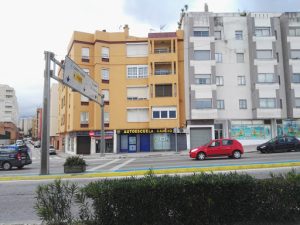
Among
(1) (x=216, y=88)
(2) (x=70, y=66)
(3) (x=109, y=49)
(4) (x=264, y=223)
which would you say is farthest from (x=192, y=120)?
(4) (x=264, y=223)

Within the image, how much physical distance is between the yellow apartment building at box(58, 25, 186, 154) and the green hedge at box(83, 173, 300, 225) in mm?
34165

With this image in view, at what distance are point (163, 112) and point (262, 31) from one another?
16.6m

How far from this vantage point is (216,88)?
133ft

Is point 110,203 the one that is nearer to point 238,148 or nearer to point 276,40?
point 238,148

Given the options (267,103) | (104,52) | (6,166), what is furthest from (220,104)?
(6,166)

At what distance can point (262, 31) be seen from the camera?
41.7 metres

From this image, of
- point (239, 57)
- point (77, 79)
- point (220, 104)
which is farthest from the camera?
point (239, 57)

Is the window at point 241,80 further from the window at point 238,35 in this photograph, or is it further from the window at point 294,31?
the window at point 294,31

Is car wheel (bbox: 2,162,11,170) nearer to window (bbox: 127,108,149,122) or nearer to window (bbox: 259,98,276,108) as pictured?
window (bbox: 127,108,149,122)

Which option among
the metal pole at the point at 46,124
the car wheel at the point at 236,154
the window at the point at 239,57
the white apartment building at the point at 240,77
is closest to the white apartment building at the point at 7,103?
the white apartment building at the point at 240,77

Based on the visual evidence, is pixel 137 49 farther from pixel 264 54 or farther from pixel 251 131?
pixel 251 131

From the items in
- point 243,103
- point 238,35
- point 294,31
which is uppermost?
point 294,31

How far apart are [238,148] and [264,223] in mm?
18475

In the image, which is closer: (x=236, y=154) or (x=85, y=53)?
(x=236, y=154)
